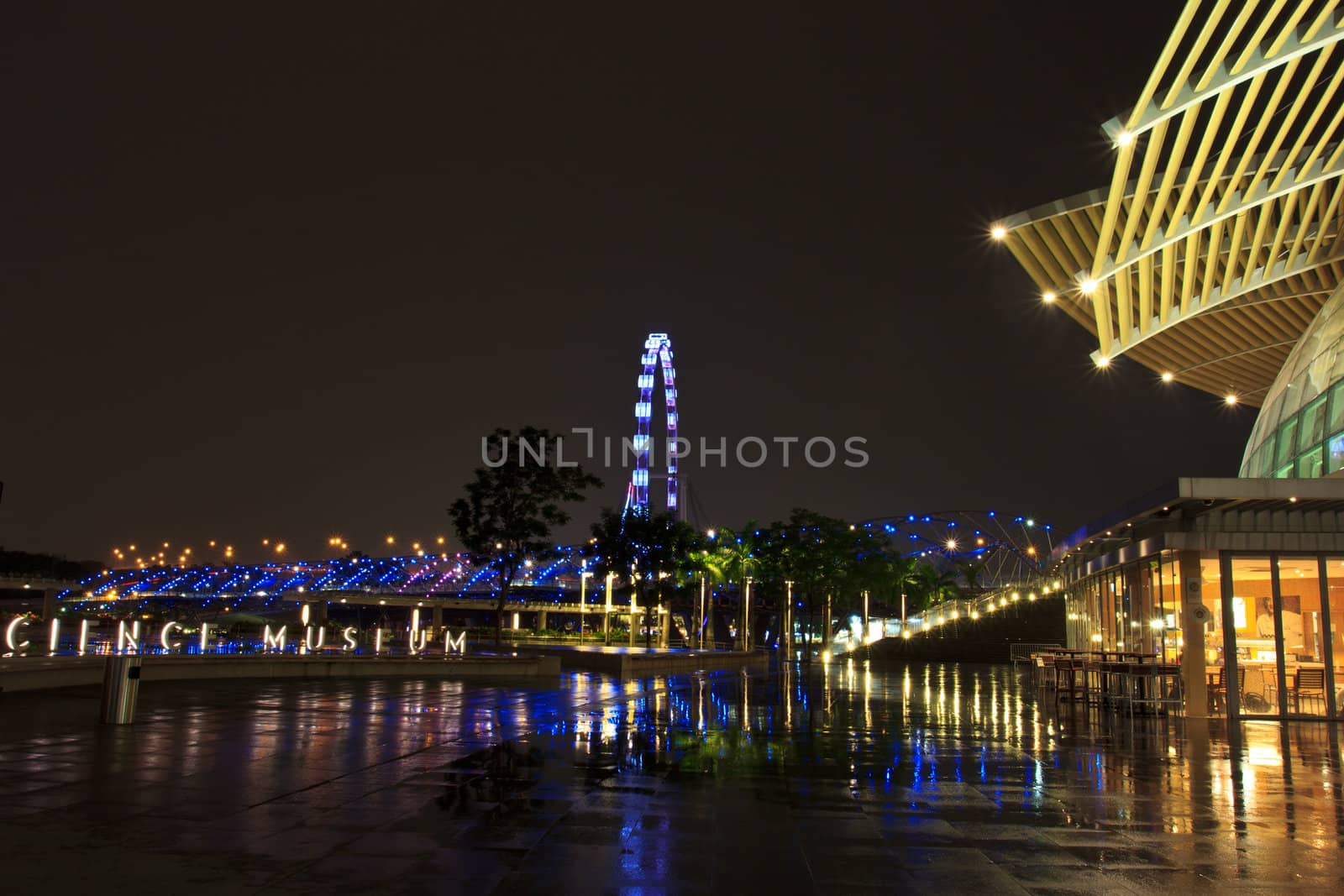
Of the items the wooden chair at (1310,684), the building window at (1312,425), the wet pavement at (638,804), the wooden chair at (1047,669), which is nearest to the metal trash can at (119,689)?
the wet pavement at (638,804)

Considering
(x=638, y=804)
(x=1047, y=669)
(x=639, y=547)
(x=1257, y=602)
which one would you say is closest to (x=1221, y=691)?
(x=1257, y=602)

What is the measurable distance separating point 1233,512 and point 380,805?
17487mm

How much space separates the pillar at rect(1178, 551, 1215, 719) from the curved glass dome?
5.64 meters

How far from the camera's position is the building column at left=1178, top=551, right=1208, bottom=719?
65.4 feet

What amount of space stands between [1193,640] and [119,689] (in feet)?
59.1

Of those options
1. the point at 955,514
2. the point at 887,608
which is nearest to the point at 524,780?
the point at 887,608

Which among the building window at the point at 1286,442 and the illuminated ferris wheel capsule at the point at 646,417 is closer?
the building window at the point at 1286,442

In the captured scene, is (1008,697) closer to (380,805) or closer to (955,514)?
(380,805)

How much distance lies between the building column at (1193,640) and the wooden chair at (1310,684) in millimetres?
1587

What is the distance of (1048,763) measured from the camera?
12484 millimetres

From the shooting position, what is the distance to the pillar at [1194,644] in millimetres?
19938

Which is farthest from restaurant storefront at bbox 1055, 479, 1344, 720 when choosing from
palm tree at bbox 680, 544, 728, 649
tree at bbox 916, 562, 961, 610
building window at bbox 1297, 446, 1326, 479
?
tree at bbox 916, 562, 961, 610

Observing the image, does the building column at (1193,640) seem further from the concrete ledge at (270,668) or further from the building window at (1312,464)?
the concrete ledge at (270,668)

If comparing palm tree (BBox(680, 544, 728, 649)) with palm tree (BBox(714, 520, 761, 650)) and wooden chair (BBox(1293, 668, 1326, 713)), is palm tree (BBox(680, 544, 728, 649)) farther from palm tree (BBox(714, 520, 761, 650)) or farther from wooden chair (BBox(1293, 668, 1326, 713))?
wooden chair (BBox(1293, 668, 1326, 713))
